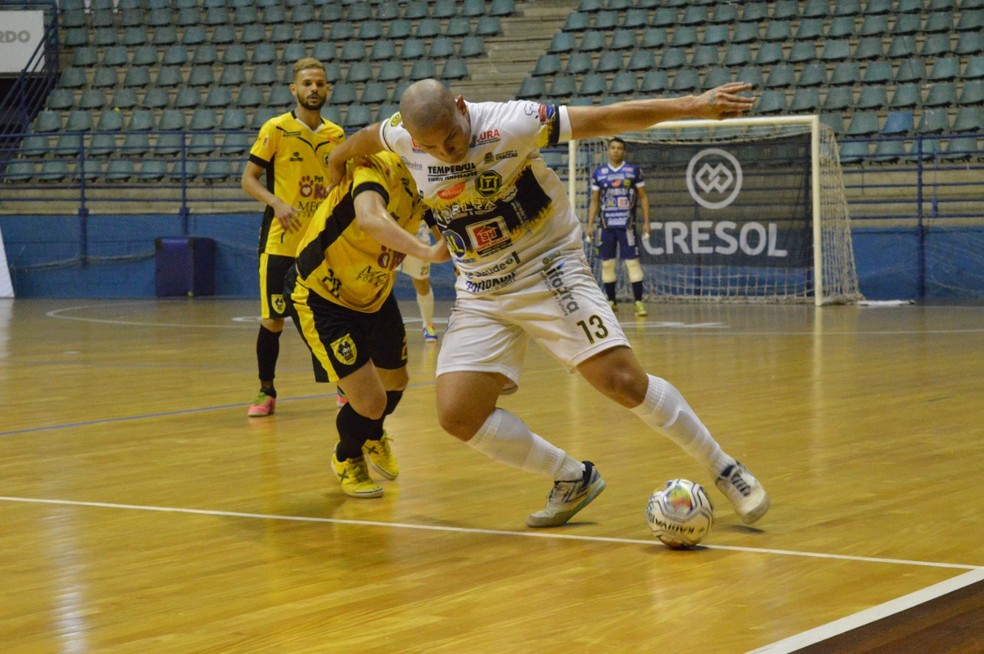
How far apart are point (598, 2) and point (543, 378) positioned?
1412 centimetres

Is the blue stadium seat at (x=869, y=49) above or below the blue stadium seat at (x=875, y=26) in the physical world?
below

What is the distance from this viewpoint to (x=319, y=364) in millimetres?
5555

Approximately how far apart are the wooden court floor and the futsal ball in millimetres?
68

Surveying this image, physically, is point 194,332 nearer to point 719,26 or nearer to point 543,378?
point 543,378

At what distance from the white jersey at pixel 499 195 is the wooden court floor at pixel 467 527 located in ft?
2.83

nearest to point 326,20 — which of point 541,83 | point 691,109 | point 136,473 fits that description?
point 541,83

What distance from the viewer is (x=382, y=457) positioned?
5582 mm

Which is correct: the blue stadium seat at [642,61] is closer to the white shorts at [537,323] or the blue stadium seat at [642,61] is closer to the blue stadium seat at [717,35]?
the blue stadium seat at [717,35]

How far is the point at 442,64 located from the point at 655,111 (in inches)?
745

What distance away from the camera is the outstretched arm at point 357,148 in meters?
4.73

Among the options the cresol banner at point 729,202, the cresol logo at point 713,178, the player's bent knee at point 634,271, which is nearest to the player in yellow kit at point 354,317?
the player's bent knee at point 634,271

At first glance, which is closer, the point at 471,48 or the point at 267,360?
the point at 267,360

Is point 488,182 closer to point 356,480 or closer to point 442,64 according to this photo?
point 356,480

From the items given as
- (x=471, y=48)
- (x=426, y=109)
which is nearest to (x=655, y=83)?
(x=471, y=48)
